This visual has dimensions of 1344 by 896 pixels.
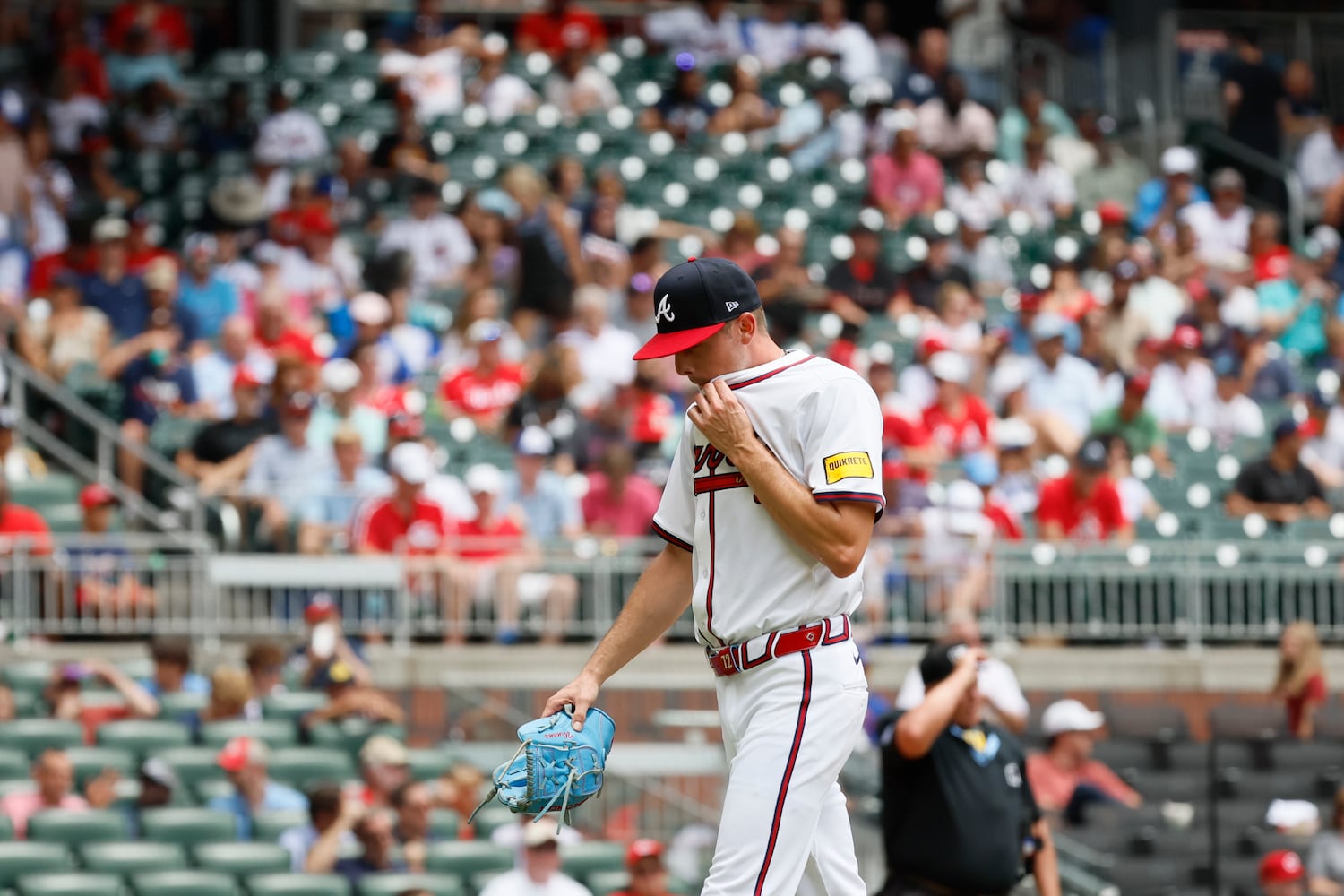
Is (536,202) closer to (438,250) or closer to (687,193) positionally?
(438,250)

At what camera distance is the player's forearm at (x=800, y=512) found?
4.96 m

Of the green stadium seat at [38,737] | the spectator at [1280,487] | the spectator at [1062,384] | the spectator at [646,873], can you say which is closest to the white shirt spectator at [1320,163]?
the spectator at [1062,384]

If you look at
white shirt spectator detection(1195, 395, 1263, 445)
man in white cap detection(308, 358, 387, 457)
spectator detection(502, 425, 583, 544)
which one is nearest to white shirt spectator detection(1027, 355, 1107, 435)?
white shirt spectator detection(1195, 395, 1263, 445)

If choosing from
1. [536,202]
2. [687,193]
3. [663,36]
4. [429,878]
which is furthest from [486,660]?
[663,36]

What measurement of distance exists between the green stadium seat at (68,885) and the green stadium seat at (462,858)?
1337mm

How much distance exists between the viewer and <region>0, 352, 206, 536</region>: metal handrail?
12.8m

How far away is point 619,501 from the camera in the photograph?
1282cm

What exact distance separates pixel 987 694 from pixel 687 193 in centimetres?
975

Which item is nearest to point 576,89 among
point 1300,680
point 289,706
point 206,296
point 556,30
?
point 556,30

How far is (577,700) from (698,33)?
1571cm

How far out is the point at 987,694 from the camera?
891cm

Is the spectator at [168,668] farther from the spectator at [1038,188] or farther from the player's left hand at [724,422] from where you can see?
the spectator at [1038,188]

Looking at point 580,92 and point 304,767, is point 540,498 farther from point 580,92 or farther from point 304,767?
point 580,92

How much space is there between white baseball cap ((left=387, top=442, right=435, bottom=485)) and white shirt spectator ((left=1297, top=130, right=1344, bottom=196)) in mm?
10675
